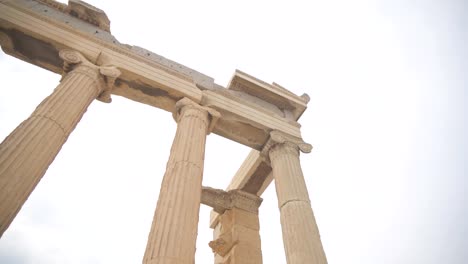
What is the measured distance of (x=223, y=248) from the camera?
2038cm

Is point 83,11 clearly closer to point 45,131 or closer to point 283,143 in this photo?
Answer: point 45,131

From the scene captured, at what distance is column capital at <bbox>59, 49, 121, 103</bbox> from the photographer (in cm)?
1532

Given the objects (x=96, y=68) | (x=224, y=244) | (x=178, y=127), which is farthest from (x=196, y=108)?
(x=224, y=244)

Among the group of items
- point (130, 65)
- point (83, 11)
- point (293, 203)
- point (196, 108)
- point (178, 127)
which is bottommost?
point (293, 203)

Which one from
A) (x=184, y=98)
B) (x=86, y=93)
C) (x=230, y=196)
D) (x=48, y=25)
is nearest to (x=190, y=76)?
(x=184, y=98)

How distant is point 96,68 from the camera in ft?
51.5

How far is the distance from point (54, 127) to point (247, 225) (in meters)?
13.9

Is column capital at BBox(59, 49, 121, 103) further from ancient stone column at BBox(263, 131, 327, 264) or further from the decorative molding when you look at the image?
the decorative molding

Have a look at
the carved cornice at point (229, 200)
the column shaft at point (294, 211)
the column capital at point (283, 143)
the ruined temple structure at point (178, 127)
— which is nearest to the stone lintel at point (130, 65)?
the ruined temple structure at point (178, 127)

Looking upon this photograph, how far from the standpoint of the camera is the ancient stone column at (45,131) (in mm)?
9652

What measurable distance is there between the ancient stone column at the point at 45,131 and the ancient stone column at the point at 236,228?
1124cm

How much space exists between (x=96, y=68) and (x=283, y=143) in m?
11.0

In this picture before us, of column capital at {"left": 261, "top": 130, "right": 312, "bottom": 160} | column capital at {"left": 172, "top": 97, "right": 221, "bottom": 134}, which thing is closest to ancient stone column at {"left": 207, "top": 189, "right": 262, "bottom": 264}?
column capital at {"left": 261, "top": 130, "right": 312, "bottom": 160}

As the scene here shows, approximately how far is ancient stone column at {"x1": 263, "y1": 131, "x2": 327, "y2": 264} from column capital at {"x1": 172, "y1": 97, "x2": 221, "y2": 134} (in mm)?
3718
